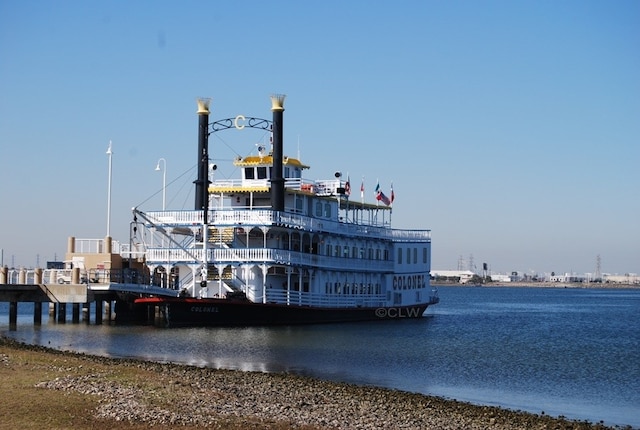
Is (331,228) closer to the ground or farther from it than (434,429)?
farther from it

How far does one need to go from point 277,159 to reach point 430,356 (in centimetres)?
1865

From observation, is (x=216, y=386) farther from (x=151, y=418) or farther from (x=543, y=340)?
(x=543, y=340)

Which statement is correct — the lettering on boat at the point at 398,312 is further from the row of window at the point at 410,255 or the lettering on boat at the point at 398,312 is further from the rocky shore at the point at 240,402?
the rocky shore at the point at 240,402

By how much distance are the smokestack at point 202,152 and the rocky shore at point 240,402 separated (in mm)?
29248

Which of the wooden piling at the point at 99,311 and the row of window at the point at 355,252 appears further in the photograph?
the row of window at the point at 355,252

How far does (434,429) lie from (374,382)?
404 inches

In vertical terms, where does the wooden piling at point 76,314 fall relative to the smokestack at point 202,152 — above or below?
below

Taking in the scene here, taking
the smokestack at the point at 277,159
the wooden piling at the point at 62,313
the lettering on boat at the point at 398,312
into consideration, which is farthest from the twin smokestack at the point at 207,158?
the lettering on boat at the point at 398,312

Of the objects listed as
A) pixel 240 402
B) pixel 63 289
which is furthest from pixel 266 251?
pixel 240 402

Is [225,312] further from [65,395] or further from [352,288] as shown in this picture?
[65,395]

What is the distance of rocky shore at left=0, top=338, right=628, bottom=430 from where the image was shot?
21391 millimetres

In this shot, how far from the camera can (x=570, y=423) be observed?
24.3 m

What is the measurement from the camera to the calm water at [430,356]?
30.8 meters

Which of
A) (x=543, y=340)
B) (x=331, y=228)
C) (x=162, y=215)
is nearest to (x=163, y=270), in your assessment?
(x=162, y=215)
